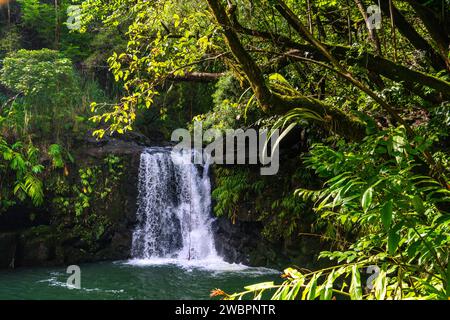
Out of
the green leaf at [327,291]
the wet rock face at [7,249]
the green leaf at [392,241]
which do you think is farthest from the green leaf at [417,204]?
the wet rock face at [7,249]

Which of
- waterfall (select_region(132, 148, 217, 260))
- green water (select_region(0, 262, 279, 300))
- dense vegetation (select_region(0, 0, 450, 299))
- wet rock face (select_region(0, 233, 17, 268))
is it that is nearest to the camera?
dense vegetation (select_region(0, 0, 450, 299))

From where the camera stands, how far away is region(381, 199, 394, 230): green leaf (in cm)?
162

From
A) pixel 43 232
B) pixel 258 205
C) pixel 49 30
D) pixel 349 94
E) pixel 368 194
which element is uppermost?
pixel 49 30

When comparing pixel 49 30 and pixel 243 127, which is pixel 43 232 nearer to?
pixel 243 127

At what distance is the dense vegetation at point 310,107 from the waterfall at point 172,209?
1597 mm

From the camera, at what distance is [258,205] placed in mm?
11141

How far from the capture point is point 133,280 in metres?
→ 10.3

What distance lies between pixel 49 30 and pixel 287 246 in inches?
542

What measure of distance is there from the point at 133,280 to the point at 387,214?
945 cm

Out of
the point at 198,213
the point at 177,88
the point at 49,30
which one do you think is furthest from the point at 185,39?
the point at 49,30

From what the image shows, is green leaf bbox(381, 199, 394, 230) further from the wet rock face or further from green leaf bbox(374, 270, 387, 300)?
the wet rock face

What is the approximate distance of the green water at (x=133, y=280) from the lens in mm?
8969

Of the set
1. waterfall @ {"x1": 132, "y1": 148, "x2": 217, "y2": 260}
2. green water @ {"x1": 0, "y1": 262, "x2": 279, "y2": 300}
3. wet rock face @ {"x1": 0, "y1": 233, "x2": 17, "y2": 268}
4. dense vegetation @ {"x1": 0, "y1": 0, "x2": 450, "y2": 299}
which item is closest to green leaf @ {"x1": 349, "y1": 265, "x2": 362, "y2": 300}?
dense vegetation @ {"x1": 0, "y1": 0, "x2": 450, "y2": 299}

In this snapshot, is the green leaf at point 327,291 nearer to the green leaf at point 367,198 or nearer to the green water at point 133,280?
the green leaf at point 367,198
